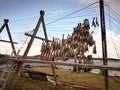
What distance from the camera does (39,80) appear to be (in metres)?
15.1

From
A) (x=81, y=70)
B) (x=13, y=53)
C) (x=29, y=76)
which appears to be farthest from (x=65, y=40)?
(x=81, y=70)

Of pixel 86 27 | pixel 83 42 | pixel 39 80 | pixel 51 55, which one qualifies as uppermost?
pixel 86 27

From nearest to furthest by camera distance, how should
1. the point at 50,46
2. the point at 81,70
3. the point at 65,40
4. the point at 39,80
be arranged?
the point at 65,40, the point at 50,46, the point at 39,80, the point at 81,70

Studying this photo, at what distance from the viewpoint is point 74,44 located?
874 cm

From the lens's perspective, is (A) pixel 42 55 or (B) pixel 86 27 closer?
(B) pixel 86 27

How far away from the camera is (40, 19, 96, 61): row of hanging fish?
855 cm

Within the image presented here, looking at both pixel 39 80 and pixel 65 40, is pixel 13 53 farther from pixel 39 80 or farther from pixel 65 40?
pixel 65 40

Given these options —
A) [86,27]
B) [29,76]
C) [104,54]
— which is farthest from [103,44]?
[29,76]

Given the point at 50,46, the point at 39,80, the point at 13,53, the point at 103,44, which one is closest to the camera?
the point at 103,44

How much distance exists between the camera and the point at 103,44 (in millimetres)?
8531

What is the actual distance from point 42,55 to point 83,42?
269 centimetres

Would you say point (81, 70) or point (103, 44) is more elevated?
point (103, 44)

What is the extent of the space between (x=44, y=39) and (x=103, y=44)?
3762mm

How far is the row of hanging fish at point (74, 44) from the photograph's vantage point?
855 cm
